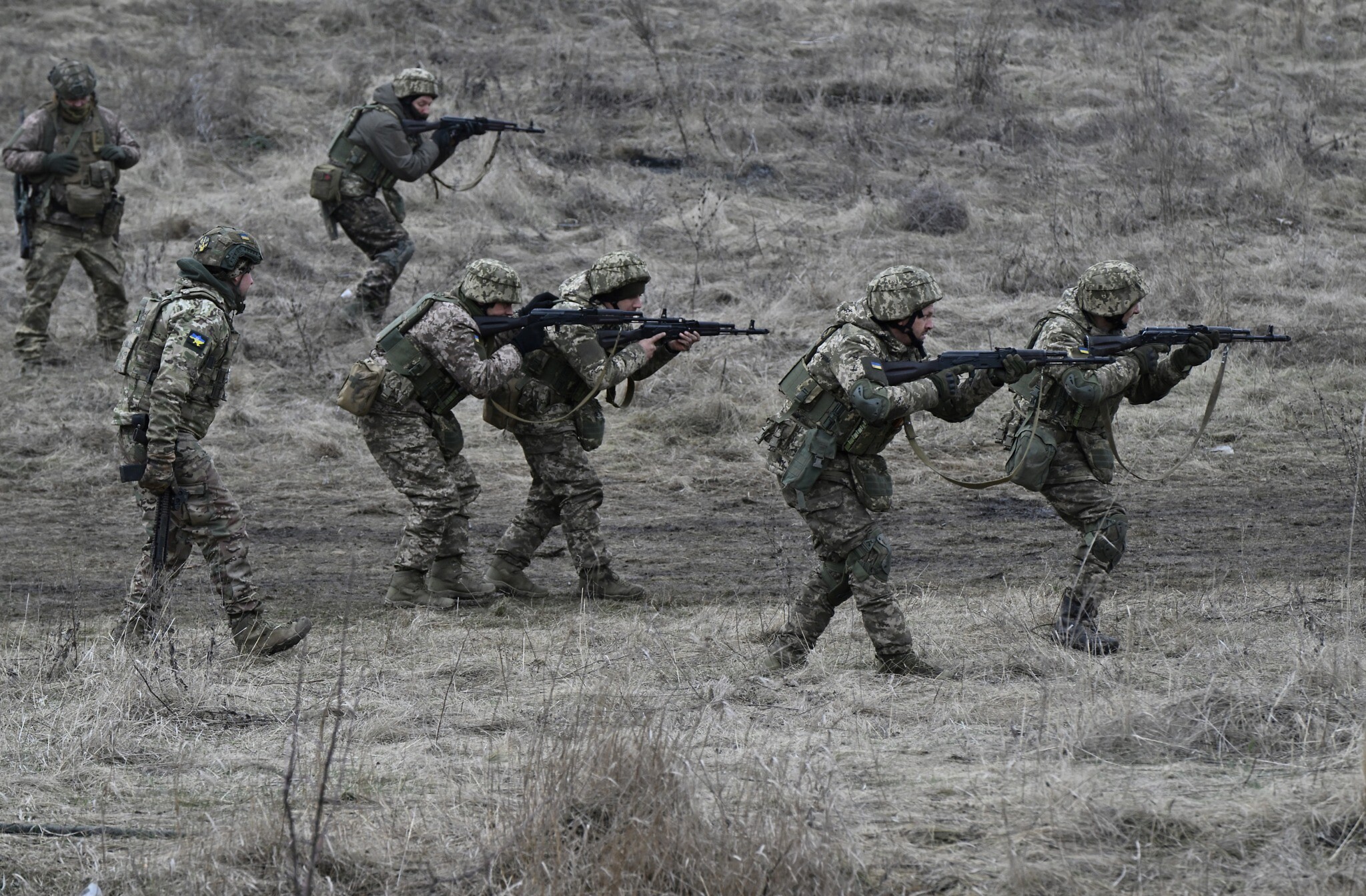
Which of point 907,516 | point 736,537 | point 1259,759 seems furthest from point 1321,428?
point 1259,759

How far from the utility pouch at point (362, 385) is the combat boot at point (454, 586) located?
→ 1.06 metres

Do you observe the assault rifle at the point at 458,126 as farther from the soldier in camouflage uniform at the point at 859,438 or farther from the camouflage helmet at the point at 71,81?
the soldier in camouflage uniform at the point at 859,438

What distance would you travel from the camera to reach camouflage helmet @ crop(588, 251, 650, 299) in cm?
816

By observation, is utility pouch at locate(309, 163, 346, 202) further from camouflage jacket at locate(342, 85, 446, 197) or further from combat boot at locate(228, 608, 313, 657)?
combat boot at locate(228, 608, 313, 657)

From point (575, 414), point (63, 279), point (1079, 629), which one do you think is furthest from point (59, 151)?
point (1079, 629)

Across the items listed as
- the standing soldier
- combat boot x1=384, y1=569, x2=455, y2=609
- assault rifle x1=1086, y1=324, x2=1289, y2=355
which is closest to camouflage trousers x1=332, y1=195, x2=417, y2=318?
Result: the standing soldier

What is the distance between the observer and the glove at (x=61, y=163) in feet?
38.5

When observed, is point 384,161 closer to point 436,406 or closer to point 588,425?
point 436,406

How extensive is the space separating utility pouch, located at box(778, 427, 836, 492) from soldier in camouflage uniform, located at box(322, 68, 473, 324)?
660 centimetres

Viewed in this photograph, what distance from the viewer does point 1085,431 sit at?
723 cm

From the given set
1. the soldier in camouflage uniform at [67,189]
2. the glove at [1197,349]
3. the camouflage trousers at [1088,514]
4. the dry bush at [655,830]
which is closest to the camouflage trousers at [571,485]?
the camouflage trousers at [1088,514]

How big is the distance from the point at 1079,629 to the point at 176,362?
4.40 m

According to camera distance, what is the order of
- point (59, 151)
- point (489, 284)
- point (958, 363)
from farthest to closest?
point (59, 151)
point (489, 284)
point (958, 363)

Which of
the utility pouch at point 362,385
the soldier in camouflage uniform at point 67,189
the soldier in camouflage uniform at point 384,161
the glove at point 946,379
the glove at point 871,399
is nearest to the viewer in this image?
the glove at point 871,399
